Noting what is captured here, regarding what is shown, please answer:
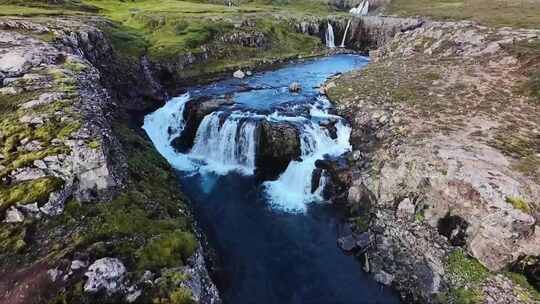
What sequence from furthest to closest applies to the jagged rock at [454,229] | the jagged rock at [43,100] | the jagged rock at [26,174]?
the jagged rock at [43,100] < the jagged rock at [454,229] < the jagged rock at [26,174]

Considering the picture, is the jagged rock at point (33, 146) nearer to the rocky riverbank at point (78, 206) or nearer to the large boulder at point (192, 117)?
the rocky riverbank at point (78, 206)

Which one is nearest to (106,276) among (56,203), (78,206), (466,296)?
(78,206)

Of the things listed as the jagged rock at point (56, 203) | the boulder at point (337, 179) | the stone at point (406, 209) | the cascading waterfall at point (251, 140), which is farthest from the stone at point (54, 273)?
the boulder at point (337, 179)

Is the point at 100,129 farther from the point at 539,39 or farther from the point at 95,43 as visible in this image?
the point at 539,39

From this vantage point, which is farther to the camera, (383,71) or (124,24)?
(124,24)

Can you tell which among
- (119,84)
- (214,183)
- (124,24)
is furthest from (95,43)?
(124,24)
